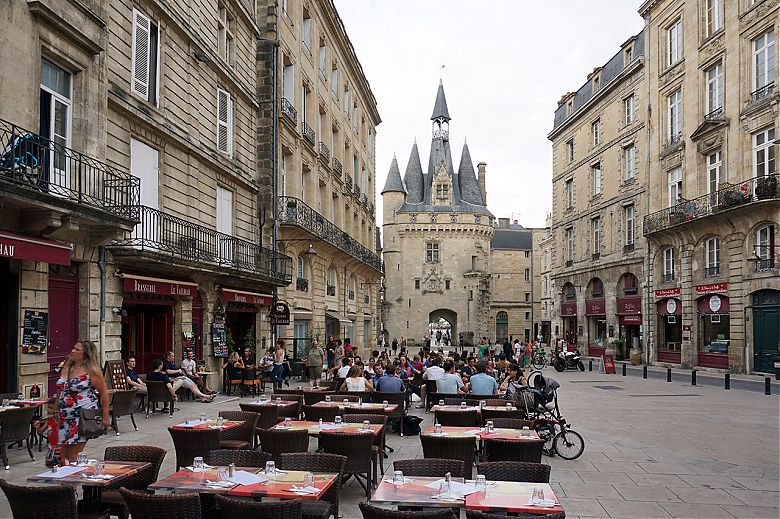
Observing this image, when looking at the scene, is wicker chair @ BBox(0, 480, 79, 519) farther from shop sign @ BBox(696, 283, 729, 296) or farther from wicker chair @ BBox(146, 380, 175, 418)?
shop sign @ BBox(696, 283, 729, 296)

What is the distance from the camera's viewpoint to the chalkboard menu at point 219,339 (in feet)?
58.1

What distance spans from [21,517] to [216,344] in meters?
13.1

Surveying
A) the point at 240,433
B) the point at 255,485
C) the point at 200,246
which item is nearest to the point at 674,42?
the point at 200,246

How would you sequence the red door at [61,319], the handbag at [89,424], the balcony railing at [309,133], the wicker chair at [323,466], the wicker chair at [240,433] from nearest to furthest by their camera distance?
the wicker chair at [323,466] → the handbag at [89,424] → the wicker chair at [240,433] → the red door at [61,319] → the balcony railing at [309,133]

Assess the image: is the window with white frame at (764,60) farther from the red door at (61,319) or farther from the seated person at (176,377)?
the red door at (61,319)

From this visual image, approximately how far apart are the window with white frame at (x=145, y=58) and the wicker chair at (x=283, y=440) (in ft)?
29.9

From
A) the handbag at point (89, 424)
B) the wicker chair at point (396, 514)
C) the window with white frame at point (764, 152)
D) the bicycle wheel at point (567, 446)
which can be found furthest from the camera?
the window with white frame at point (764, 152)

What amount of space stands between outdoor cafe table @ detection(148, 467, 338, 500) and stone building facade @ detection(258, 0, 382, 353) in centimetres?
1665

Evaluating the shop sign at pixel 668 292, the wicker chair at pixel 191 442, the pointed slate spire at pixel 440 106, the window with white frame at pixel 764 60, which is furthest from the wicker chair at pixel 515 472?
the pointed slate spire at pixel 440 106

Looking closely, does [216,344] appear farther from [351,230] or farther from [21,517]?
[351,230]

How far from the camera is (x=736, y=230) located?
82.9 feet

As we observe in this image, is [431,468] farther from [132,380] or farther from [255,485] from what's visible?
[132,380]

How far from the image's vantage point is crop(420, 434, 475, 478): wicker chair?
746 cm

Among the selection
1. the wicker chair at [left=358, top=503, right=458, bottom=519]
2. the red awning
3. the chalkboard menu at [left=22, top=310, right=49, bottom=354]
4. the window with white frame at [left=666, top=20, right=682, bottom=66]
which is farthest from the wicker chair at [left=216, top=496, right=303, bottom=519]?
the window with white frame at [left=666, top=20, right=682, bottom=66]
